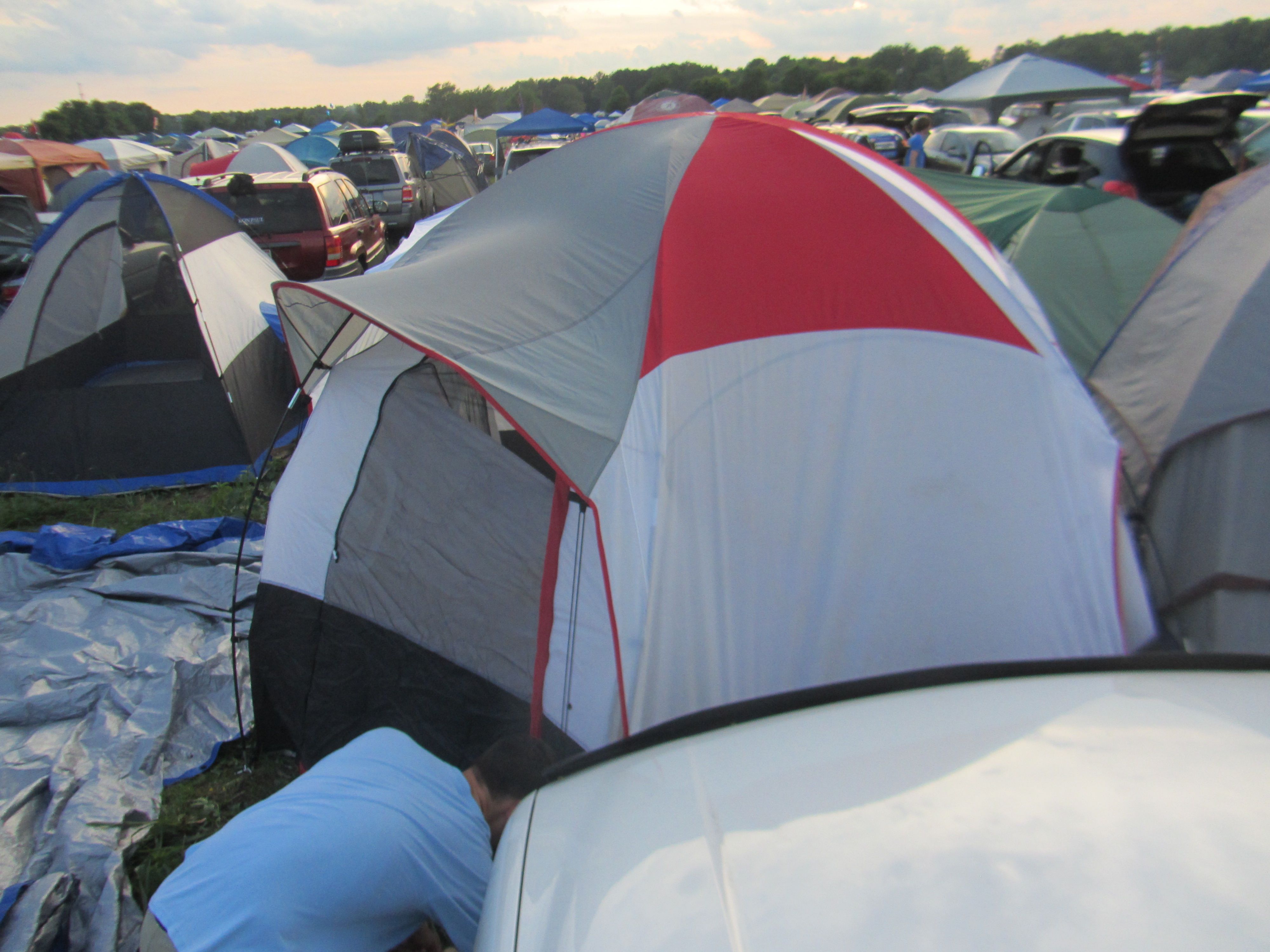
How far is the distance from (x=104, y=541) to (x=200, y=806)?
7.45 feet

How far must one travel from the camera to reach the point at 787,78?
46031 millimetres

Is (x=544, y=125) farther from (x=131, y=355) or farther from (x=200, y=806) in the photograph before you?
(x=200, y=806)

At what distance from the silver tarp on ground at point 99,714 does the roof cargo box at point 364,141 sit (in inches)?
809

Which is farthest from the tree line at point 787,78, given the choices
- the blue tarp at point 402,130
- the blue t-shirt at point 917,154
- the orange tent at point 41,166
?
the orange tent at point 41,166

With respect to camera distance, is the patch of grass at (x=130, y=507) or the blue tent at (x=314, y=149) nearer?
the patch of grass at (x=130, y=507)

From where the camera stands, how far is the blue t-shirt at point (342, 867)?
5.04 ft

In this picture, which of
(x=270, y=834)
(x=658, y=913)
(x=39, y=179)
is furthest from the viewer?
(x=39, y=179)

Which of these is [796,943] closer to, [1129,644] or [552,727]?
[552,727]

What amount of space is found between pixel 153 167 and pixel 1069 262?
24561mm

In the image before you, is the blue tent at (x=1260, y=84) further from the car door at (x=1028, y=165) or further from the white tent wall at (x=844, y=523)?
the white tent wall at (x=844, y=523)

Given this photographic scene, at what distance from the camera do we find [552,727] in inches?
101

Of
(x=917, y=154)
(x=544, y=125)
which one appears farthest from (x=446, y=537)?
(x=544, y=125)

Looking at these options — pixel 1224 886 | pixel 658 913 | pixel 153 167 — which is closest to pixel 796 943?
pixel 658 913

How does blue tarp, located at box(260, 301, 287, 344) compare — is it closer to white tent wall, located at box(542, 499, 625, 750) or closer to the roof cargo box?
white tent wall, located at box(542, 499, 625, 750)
